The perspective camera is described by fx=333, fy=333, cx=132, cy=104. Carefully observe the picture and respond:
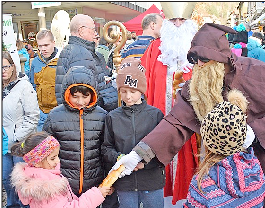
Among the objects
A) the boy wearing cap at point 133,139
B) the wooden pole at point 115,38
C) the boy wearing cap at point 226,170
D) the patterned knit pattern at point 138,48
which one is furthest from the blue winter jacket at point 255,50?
the boy wearing cap at point 226,170

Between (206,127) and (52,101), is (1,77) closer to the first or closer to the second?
(52,101)

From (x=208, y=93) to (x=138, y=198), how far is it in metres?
1.02

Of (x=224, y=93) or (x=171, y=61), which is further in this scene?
(x=171, y=61)

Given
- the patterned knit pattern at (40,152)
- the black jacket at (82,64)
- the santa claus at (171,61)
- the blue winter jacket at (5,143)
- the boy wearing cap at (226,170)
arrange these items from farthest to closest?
the black jacket at (82,64) < the santa claus at (171,61) < the blue winter jacket at (5,143) < the patterned knit pattern at (40,152) < the boy wearing cap at (226,170)

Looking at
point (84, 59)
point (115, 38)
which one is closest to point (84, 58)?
point (84, 59)

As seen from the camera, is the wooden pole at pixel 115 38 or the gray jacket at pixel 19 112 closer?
the gray jacket at pixel 19 112

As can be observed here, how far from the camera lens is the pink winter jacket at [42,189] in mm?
1980

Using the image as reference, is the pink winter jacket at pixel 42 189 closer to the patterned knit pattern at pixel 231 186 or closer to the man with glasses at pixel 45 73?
the patterned knit pattern at pixel 231 186

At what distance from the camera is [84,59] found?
3664 mm

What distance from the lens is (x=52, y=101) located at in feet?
15.0

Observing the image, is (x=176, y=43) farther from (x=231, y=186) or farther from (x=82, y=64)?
(x=231, y=186)

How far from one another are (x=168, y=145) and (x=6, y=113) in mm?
1695

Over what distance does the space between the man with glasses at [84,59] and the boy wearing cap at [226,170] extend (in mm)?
2028

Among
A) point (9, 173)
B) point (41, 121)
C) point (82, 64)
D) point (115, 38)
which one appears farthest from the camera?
point (41, 121)
